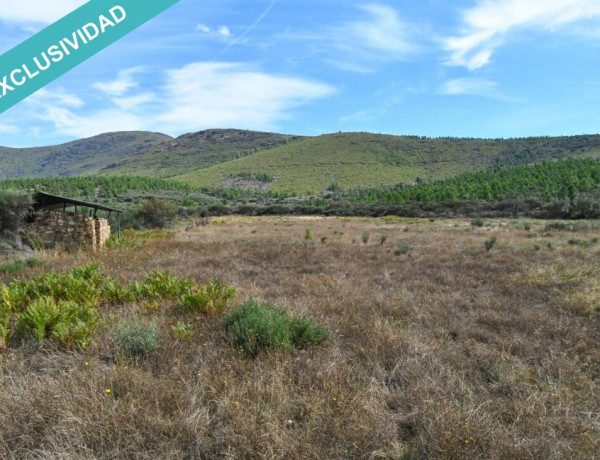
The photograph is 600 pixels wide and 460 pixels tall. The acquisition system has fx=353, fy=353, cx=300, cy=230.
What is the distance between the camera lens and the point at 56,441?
2.60 m

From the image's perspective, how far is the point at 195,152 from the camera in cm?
16888

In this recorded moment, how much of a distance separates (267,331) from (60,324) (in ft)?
8.10

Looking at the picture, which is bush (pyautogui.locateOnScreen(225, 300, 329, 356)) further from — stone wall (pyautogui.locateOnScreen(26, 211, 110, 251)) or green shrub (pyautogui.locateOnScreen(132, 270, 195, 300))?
stone wall (pyautogui.locateOnScreen(26, 211, 110, 251))

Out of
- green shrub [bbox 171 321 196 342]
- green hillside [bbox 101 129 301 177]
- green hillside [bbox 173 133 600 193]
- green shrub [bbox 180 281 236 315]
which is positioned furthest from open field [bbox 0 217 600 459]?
green hillside [bbox 101 129 301 177]

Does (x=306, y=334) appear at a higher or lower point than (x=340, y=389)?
higher

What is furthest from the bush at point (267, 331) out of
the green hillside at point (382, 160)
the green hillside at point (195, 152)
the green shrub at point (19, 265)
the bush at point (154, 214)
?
the green hillside at point (195, 152)

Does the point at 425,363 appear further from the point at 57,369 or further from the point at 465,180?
the point at 465,180

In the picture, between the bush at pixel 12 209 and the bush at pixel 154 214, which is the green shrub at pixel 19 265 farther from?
the bush at pixel 154 214

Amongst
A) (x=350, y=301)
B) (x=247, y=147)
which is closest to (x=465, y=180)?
(x=350, y=301)

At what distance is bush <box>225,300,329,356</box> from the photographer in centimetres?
409

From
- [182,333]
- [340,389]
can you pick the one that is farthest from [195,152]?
[340,389]

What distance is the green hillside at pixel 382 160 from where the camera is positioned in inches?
3575

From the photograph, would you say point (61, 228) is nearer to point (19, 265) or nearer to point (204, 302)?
point (19, 265)

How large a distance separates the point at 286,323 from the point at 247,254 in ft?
26.8
